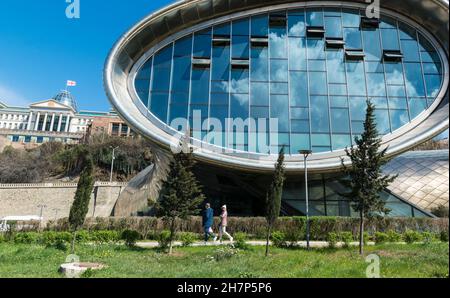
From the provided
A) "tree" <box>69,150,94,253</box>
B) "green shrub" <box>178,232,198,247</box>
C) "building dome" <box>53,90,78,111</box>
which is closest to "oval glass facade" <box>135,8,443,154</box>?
"green shrub" <box>178,232,198,247</box>

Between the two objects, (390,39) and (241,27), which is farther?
(241,27)

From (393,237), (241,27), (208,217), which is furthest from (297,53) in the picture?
(208,217)

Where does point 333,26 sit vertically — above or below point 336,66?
above

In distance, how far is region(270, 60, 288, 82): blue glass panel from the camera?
2100 cm

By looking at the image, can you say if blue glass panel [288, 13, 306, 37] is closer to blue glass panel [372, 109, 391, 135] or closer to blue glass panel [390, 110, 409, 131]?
blue glass panel [372, 109, 391, 135]

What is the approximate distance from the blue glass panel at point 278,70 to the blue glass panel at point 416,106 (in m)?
7.59

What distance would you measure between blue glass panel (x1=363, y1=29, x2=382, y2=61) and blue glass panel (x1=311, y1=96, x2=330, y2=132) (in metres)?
4.39

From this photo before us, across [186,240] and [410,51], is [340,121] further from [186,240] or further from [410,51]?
[186,240]

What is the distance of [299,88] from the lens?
20719mm

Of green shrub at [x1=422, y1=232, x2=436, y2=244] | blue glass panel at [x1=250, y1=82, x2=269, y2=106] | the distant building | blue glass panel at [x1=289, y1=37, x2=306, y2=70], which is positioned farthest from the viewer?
the distant building

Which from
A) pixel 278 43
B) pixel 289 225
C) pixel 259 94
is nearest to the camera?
pixel 289 225

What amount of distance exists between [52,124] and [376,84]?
9232 centimetres

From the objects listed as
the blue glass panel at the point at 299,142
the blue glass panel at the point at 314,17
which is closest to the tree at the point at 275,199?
the blue glass panel at the point at 299,142

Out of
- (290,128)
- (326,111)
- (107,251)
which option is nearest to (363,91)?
(326,111)
